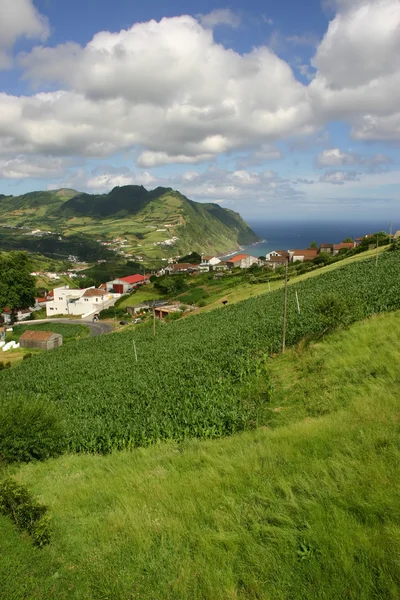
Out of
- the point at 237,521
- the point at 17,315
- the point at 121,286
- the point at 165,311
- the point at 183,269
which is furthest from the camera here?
the point at 183,269

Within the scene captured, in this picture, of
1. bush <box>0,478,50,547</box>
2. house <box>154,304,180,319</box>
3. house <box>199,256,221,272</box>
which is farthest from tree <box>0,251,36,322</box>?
bush <box>0,478,50,547</box>

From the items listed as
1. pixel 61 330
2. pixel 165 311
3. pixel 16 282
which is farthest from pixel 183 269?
pixel 165 311

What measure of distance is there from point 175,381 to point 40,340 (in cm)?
4548

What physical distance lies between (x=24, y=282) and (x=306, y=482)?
8998 centimetres

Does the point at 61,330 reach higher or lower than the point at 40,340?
lower

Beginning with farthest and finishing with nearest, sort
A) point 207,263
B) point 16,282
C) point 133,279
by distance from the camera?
point 207,263, point 133,279, point 16,282

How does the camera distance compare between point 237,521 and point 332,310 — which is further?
point 332,310

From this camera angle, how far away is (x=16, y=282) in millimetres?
82938

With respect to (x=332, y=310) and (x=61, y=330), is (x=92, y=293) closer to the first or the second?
(x=61, y=330)

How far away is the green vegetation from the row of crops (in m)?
30.7

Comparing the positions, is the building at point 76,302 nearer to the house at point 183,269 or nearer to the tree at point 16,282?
the tree at point 16,282

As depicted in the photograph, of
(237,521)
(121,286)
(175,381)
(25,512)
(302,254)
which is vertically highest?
(302,254)

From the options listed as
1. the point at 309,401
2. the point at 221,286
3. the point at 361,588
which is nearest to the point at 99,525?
the point at 361,588

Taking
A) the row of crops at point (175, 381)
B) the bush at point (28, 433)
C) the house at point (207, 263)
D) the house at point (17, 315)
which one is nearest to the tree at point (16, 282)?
the house at point (17, 315)
